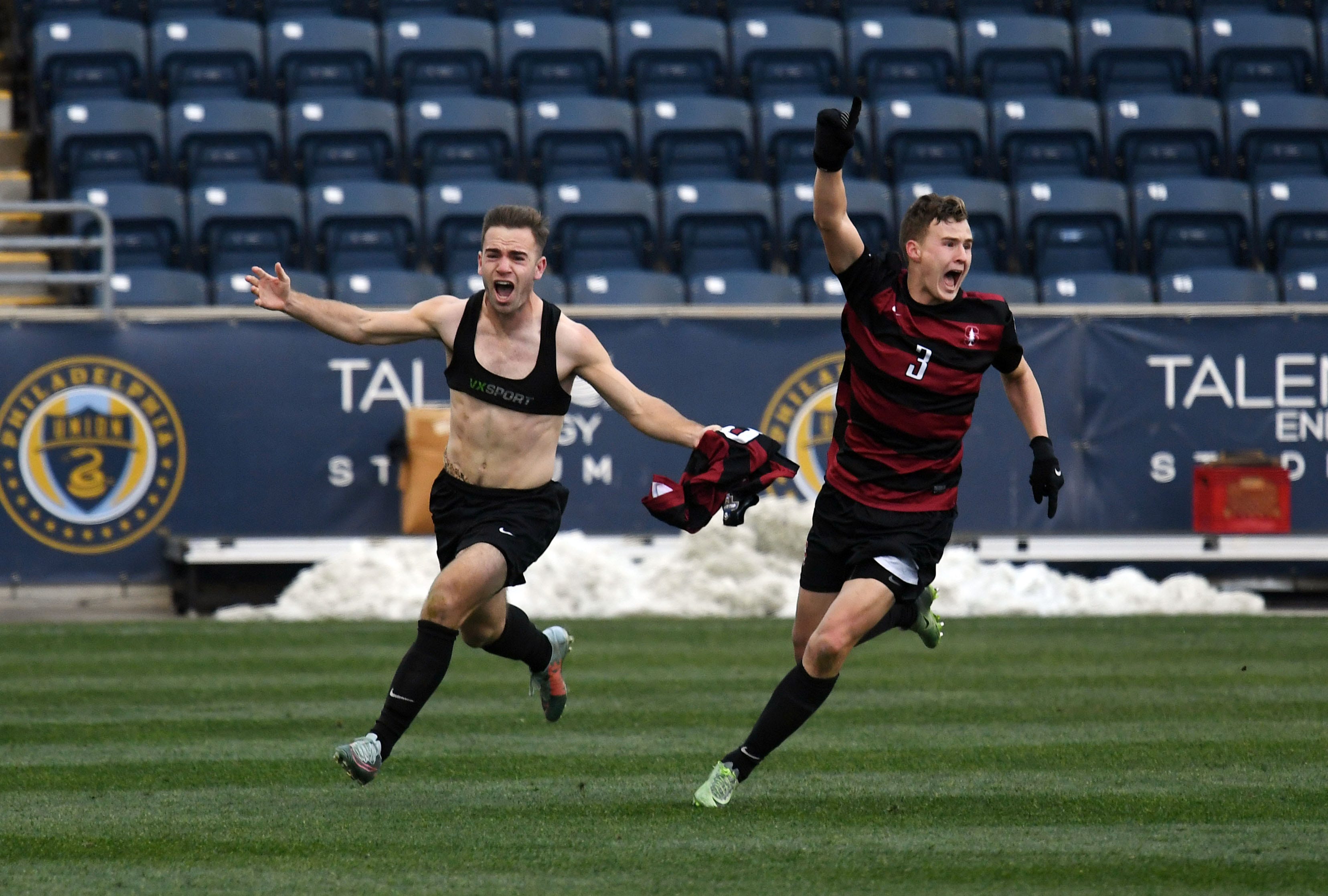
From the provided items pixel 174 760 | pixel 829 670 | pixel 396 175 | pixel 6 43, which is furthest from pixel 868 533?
pixel 6 43

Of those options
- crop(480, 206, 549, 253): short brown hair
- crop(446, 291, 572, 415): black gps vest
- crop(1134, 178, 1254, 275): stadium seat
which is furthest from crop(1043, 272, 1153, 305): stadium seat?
crop(480, 206, 549, 253): short brown hair

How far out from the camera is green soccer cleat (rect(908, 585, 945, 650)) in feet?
22.5

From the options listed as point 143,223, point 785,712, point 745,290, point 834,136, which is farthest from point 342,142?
point 785,712

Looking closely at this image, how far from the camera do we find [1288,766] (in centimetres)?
730

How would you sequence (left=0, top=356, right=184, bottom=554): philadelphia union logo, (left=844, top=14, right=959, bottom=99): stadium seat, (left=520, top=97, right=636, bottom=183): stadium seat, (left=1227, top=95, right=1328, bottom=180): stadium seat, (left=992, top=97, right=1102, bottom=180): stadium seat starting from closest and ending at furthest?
(left=0, top=356, right=184, bottom=554): philadelphia union logo → (left=520, top=97, right=636, bottom=183): stadium seat → (left=992, top=97, right=1102, bottom=180): stadium seat → (left=1227, top=95, right=1328, bottom=180): stadium seat → (left=844, top=14, right=959, bottom=99): stadium seat

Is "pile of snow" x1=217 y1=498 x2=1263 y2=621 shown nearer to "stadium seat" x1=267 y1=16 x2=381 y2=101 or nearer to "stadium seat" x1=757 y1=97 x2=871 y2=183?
"stadium seat" x1=757 y1=97 x2=871 y2=183

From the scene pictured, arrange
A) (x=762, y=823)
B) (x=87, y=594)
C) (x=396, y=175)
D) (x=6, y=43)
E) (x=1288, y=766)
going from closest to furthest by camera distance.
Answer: (x=762, y=823)
(x=1288, y=766)
(x=87, y=594)
(x=396, y=175)
(x=6, y=43)

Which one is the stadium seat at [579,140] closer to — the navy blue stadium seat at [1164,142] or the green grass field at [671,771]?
the navy blue stadium seat at [1164,142]

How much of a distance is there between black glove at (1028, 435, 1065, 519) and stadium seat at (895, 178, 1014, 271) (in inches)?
409

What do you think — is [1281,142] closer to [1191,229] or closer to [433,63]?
[1191,229]

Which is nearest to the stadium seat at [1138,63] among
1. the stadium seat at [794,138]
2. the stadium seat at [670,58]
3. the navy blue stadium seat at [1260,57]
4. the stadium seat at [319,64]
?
the navy blue stadium seat at [1260,57]

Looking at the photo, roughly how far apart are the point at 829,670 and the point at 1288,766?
221 centimetres

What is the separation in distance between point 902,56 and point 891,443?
42.7ft

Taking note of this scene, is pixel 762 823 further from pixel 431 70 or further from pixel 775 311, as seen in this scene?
pixel 431 70
